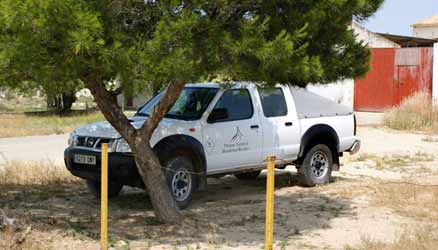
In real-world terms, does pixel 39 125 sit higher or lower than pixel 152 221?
higher

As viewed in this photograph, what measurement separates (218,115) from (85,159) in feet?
6.80

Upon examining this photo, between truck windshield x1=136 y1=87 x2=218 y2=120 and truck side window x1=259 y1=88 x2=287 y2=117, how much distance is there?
981mm

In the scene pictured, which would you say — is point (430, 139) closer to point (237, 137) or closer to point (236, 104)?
point (236, 104)

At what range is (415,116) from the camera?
896 inches

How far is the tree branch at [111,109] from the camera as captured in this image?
8125 mm

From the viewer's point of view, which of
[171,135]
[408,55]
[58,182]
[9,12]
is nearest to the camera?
[9,12]

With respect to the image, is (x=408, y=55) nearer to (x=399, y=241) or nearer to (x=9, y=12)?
(x=399, y=241)

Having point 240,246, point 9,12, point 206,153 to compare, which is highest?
point 9,12

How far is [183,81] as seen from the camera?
23.2 ft

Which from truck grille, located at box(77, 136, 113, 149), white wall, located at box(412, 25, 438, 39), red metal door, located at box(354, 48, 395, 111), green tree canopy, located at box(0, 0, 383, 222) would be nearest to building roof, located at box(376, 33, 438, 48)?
red metal door, located at box(354, 48, 395, 111)

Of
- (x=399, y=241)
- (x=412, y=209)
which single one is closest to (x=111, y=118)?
(x=399, y=241)

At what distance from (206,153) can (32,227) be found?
2.95m

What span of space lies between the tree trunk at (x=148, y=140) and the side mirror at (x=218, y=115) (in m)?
1.88

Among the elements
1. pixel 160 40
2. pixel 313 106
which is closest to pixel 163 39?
pixel 160 40
